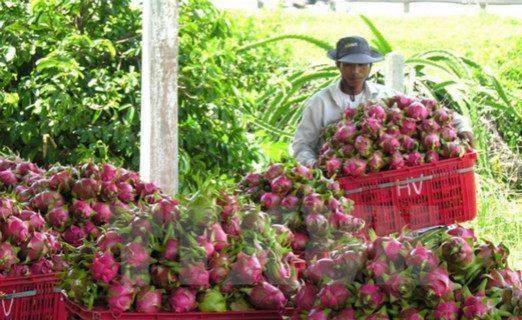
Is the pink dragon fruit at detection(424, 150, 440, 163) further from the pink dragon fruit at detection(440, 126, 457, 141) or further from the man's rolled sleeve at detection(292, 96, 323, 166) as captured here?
the man's rolled sleeve at detection(292, 96, 323, 166)

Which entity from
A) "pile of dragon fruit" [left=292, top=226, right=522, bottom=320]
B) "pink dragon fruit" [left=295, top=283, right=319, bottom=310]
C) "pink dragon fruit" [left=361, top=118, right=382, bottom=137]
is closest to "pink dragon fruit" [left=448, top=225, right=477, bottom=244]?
"pile of dragon fruit" [left=292, top=226, right=522, bottom=320]

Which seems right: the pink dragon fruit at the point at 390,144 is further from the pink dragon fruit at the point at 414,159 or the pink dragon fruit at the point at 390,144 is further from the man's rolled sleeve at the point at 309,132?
the man's rolled sleeve at the point at 309,132

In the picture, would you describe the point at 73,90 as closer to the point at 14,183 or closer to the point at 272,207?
the point at 14,183

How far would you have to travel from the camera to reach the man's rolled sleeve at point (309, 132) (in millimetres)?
5327

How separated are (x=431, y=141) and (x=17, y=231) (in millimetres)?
2010

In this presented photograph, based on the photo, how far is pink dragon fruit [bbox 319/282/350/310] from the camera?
2.47 meters

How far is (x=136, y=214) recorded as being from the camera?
2.80 metres

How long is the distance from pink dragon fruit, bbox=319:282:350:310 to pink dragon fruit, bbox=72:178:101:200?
125 centimetres

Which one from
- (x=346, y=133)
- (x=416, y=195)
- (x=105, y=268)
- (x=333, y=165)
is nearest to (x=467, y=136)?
(x=416, y=195)

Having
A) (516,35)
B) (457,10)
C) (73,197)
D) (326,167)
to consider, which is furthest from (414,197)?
(457,10)

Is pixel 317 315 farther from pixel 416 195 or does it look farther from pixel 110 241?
pixel 416 195

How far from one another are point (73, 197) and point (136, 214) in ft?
2.70

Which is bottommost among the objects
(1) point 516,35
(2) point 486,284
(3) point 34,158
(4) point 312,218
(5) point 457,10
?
(2) point 486,284

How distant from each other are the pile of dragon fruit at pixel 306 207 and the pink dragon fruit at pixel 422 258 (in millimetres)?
695
